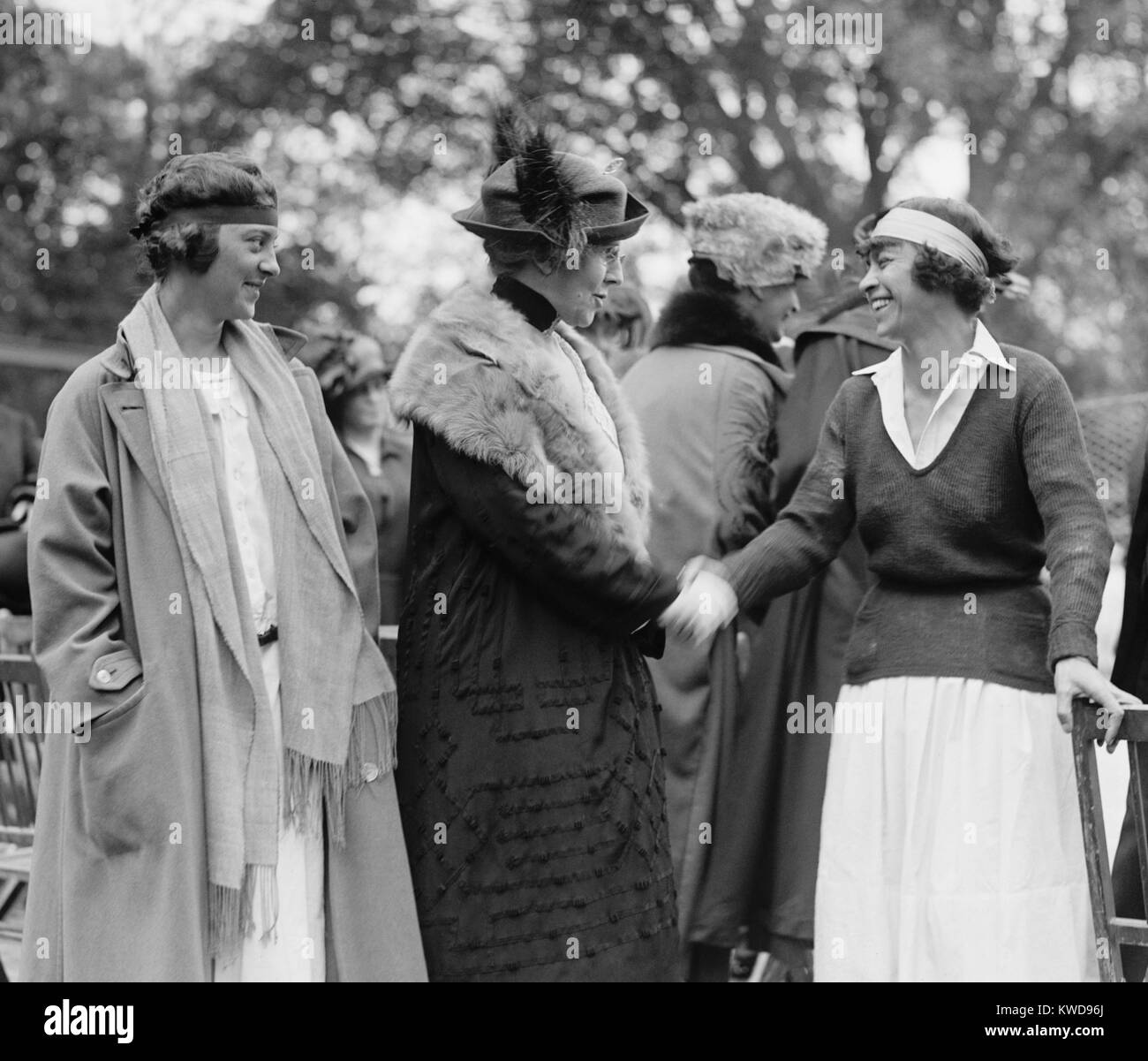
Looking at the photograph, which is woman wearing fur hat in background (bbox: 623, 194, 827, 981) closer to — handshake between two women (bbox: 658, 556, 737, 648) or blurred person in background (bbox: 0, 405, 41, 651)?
handshake between two women (bbox: 658, 556, 737, 648)

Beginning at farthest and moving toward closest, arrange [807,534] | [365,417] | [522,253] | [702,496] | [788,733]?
[365,417], [702,496], [788,733], [807,534], [522,253]

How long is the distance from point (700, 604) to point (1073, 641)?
2.62 feet

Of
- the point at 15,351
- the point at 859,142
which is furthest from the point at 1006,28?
the point at 15,351

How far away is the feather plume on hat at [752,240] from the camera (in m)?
4.95

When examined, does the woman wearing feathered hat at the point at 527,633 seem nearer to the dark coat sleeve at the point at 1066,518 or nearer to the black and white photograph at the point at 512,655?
the black and white photograph at the point at 512,655

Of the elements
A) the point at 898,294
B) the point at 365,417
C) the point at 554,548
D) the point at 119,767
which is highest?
the point at 365,417

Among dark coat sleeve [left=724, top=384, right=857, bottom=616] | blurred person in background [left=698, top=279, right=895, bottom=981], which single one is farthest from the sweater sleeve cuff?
blurred person in background [left=698, top=279, right=895, bottom=981]

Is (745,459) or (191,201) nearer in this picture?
(191,201)

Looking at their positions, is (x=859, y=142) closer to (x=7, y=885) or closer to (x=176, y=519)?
(x=7, y=885)

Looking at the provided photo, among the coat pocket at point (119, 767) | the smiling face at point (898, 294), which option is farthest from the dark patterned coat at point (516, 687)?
the smiling face at point (898, 294)

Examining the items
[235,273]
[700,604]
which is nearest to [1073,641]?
[700,604]

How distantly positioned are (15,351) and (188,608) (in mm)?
10768

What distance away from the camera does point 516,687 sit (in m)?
3.42

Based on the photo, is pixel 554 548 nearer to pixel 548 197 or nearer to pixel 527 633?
pixel 527 633
